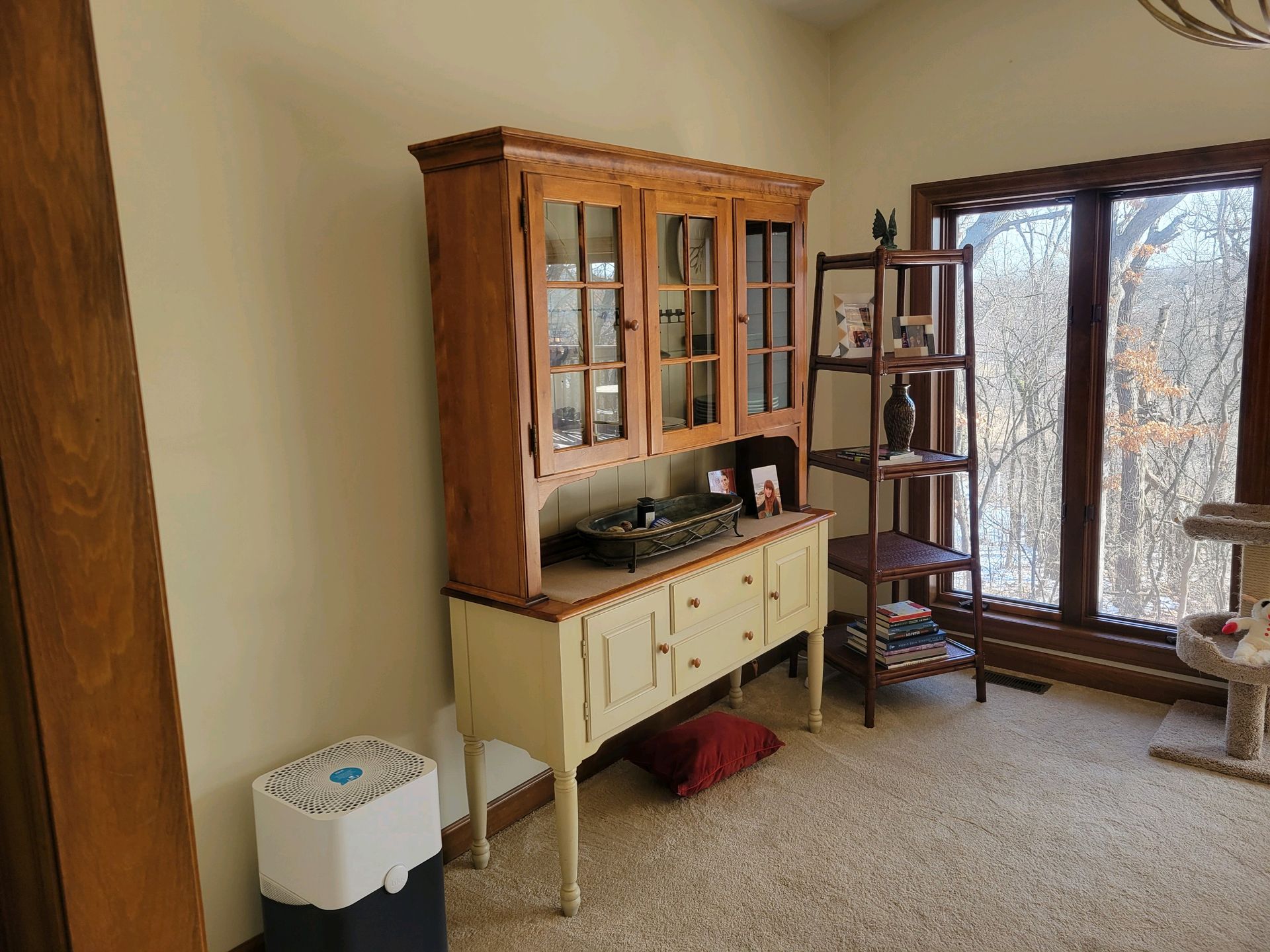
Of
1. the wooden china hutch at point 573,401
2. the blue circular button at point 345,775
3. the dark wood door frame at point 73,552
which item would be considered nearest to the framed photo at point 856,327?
the wooden china hutch at point 573,401

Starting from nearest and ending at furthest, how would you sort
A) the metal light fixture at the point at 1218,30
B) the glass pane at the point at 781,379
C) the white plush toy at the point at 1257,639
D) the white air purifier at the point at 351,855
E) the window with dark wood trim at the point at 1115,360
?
the metal light fixture at the point at 1218,30 < the white air purifier at the point at 351,855 < the white plush toy at the point at 1257,639 < the glass pane at the point at 781,379 < the window with dark wood trim at the point at 1115,360

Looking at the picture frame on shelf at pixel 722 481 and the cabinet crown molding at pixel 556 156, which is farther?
the picture frame on shelf at pixel 722 481

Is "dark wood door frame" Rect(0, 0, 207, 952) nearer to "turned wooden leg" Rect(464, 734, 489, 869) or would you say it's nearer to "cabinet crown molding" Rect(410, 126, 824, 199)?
"cabinet crown molding" Rect(410, 126, 824, 199)

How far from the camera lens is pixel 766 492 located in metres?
3.21

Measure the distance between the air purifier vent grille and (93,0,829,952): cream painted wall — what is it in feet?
0.38

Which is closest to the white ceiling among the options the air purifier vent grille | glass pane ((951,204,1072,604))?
glass pane ((951,204,1072,604))

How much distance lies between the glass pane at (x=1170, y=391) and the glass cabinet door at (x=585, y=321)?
6.76 feet

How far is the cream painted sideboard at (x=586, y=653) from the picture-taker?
7.58 ft

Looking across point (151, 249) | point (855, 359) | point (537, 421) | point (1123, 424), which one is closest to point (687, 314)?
point (537, 421)

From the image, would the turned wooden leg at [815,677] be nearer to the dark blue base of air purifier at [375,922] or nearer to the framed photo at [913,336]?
the framed photo at [913,336]

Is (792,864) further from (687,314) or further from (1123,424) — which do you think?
(1123,424)

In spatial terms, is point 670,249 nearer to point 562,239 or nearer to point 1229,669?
point 562,239

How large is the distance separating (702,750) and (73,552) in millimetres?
2317

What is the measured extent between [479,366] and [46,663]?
146cm
